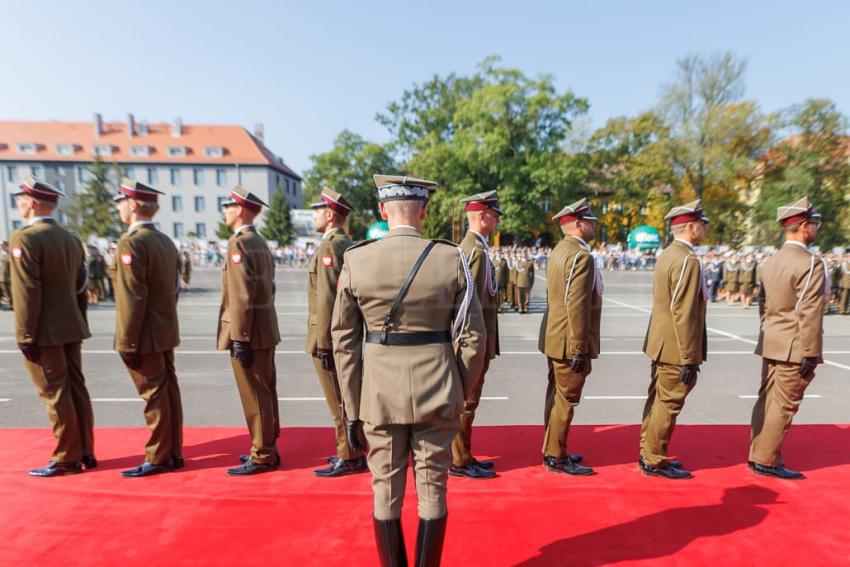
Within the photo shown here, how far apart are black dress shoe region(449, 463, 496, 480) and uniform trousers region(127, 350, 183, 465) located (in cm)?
223

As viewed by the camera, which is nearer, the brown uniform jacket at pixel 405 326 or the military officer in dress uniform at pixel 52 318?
the brown uniform jacket at pixel 405 326

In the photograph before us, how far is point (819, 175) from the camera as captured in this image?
96.3ft

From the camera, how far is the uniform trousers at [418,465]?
2527mm

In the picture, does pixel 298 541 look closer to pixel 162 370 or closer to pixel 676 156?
pixel 162 370

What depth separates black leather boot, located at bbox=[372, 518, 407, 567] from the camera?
2.54m

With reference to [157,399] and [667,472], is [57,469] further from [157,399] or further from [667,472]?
[667,472]

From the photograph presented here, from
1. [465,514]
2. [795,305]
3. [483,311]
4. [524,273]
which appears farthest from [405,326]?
[524,273]

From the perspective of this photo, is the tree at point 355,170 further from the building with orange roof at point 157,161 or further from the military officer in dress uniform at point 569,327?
the military officer in dress uniform at point 569,327

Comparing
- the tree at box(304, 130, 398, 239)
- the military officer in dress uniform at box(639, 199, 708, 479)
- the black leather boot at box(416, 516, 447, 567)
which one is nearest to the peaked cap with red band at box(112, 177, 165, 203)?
the black leather boot at box(416, 516, 447, 567)

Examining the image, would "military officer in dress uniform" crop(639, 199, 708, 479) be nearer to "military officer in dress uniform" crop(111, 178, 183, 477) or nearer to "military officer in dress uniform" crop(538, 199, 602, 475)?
"military officer in dress uniform" crop(538, 199, 602, 475)

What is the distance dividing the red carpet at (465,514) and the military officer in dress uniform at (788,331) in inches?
11.3

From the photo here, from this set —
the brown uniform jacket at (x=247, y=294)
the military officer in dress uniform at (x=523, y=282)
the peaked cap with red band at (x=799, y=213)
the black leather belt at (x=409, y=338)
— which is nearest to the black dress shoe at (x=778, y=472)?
the peaked cap with red band at (x=799, y=213)

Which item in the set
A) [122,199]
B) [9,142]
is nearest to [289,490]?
[122,199]

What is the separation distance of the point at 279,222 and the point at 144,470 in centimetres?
5609
